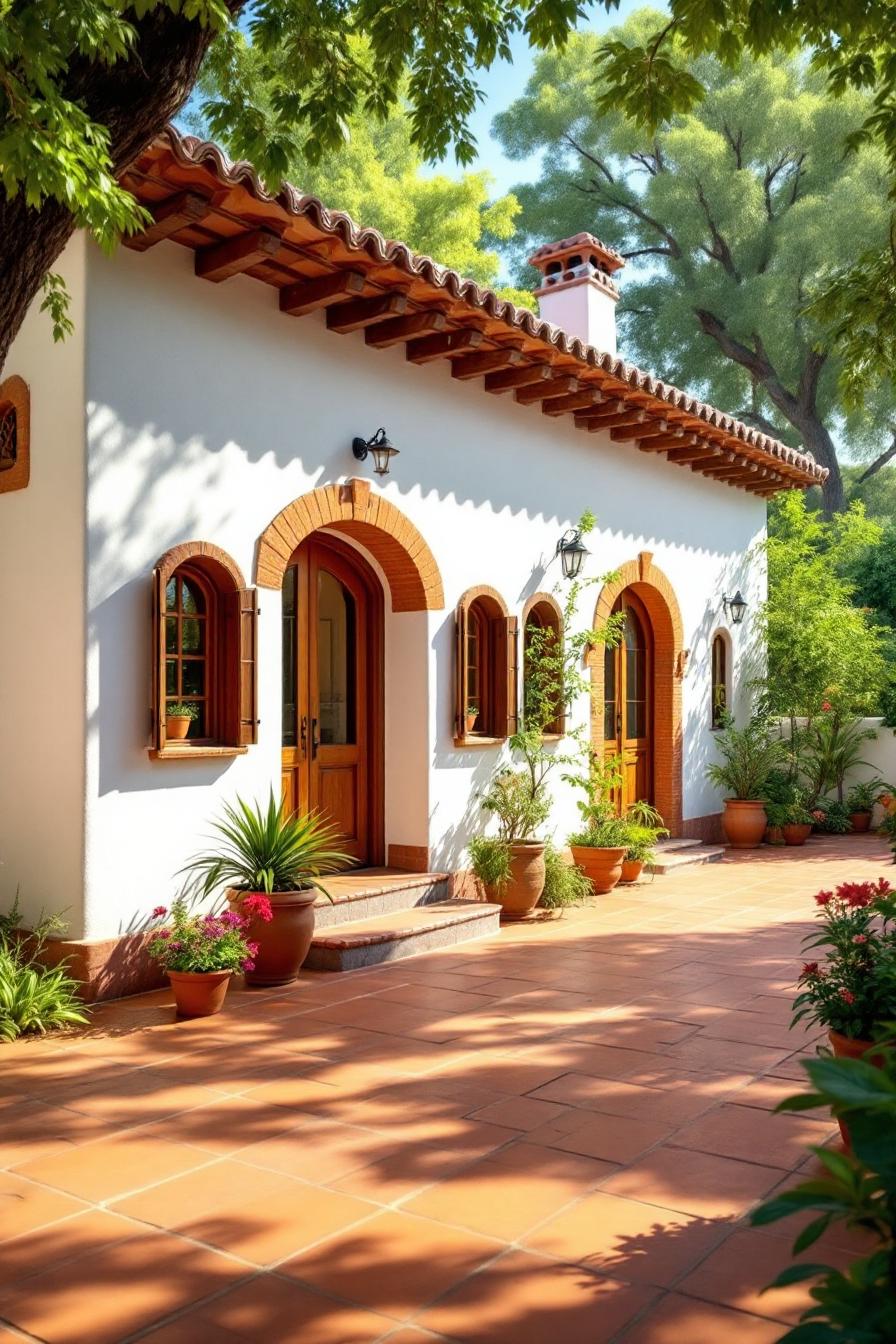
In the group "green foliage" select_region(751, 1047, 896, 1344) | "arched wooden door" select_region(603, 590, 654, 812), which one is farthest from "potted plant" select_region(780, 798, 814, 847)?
"green foliage" select_region(751, 1047, 896, 1344)

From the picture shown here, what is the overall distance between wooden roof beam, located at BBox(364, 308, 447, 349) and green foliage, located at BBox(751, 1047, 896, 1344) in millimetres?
6662

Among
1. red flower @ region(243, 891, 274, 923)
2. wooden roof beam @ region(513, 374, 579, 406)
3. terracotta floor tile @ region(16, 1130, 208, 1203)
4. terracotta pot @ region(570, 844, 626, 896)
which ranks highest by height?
wooden roof beam @ region(513, 374, 579, 406)

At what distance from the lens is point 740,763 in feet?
41.8

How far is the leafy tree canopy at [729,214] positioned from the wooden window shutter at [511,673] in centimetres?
1337

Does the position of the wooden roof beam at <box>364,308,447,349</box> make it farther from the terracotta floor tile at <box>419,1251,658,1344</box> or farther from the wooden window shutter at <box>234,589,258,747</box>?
the terracotta floor tile at <box>419,1251,658,1344</box>

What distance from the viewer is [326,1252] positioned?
3135mm

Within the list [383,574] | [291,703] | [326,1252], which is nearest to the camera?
[326,1252]

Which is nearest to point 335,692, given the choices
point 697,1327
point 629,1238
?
point 629,1238

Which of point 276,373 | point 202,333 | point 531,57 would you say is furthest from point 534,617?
point 531,57

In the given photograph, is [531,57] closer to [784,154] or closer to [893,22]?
[784,154]

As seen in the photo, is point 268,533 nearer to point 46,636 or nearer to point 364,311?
point 46,636

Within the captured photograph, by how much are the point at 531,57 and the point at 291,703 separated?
69.3 ft

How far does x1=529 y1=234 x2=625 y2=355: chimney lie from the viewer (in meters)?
11.5

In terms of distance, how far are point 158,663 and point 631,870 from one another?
17.7ft
